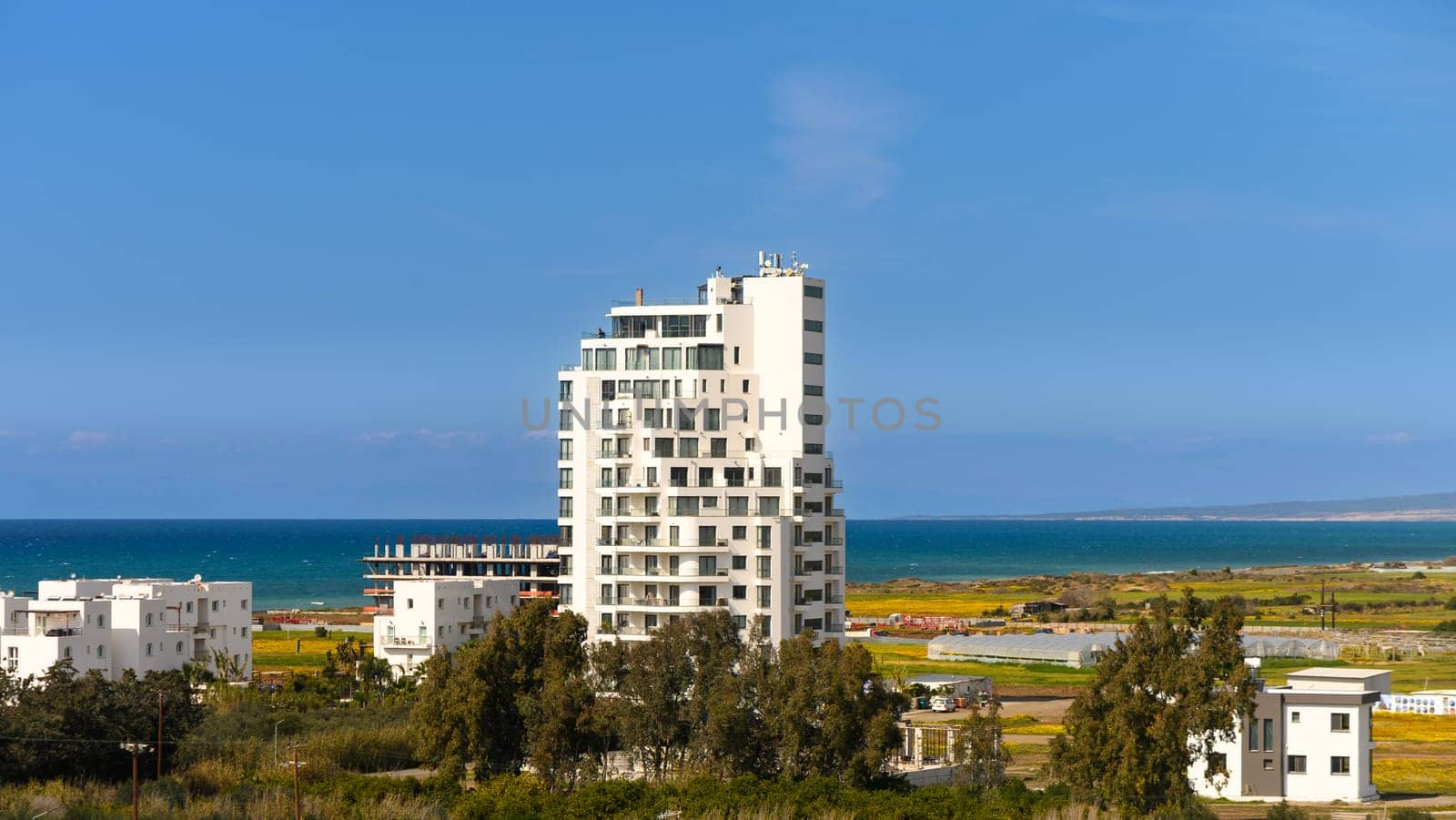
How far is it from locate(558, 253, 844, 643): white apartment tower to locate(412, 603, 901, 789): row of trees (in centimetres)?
1429

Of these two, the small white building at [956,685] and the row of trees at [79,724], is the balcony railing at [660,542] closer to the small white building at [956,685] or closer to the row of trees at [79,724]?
the small white building at [956,685]

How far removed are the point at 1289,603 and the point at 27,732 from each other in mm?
149879

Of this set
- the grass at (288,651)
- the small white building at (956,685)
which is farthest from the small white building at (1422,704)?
the grass at (288,651)

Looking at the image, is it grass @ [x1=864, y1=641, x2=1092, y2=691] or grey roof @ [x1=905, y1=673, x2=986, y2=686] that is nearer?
grey roof @ [x1=905, y1=673, x2=986, y2=686]

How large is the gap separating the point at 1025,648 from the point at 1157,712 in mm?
75096

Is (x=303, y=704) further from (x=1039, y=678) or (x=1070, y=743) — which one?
(x=1039, y=678)

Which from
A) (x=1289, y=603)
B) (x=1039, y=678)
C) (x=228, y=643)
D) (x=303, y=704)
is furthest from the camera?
(x=1289, y=603)

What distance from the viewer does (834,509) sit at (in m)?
93.8

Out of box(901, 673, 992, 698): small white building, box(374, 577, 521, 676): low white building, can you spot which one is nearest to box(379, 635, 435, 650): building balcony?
box(374, 577, 521, 676): low white building

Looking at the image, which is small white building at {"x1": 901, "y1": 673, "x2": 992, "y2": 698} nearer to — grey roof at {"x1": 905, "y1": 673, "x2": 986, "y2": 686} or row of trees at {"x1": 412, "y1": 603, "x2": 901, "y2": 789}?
grey roof at {"x1": 905, "y1": 673, "x2": 986, "y2": 686}

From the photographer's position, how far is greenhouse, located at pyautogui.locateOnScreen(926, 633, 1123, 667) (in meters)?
130

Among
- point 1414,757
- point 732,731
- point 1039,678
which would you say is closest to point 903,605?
point 1039,678

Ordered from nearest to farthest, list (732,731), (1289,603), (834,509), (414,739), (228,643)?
1. (732,731)
2. (414,739)
3. (834,509)
4. (228,643)
5. (1289,603)

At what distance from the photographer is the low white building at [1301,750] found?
236ft
